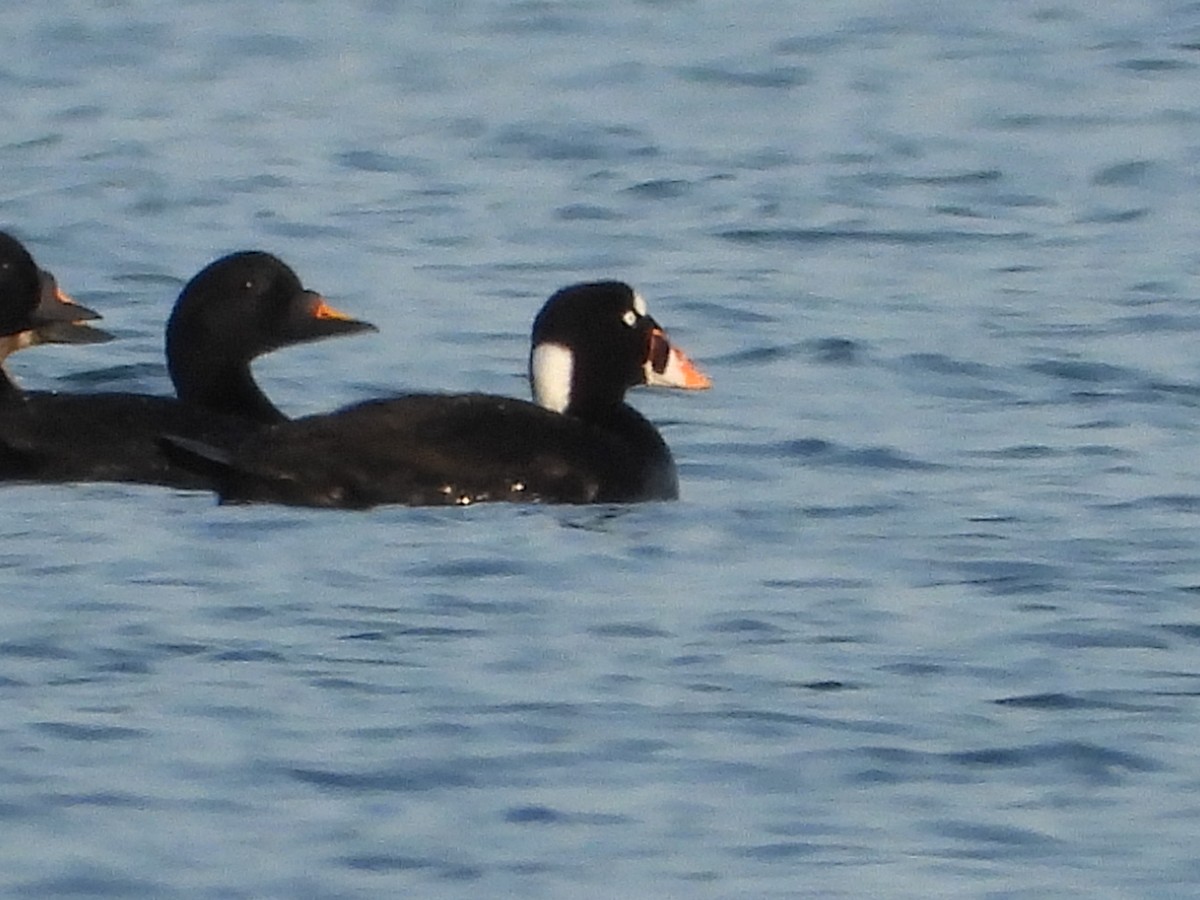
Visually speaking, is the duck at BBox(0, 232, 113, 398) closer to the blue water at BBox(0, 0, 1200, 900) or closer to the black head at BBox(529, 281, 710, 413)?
the blue water at BBox(0, 0, 1200, 900)

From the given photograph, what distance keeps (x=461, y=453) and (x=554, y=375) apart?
3.14 ft

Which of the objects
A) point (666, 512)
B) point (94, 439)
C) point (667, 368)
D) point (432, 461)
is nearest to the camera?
point (432, 461)

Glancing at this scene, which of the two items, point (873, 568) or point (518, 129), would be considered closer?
point (873, 568)

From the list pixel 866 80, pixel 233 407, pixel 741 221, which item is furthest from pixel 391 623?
pixel 866 80

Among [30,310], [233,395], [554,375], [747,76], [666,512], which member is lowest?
[666,512]

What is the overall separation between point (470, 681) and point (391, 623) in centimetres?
66

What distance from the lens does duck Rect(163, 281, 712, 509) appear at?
10.1m

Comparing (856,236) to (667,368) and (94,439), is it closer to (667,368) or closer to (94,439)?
(667,368)

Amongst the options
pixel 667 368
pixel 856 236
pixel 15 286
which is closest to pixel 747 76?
pixel 856 236

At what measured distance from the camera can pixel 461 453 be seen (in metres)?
10.3

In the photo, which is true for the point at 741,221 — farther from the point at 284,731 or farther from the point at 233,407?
the point at 284,731

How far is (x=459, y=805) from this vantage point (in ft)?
23.7

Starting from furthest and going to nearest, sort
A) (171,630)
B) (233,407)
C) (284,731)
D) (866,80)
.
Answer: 1. (866,80)
2. (233,407)
3. (171,630)
4. (284,731)

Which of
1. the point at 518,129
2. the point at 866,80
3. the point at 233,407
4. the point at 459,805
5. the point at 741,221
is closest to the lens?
the point at 459,805
